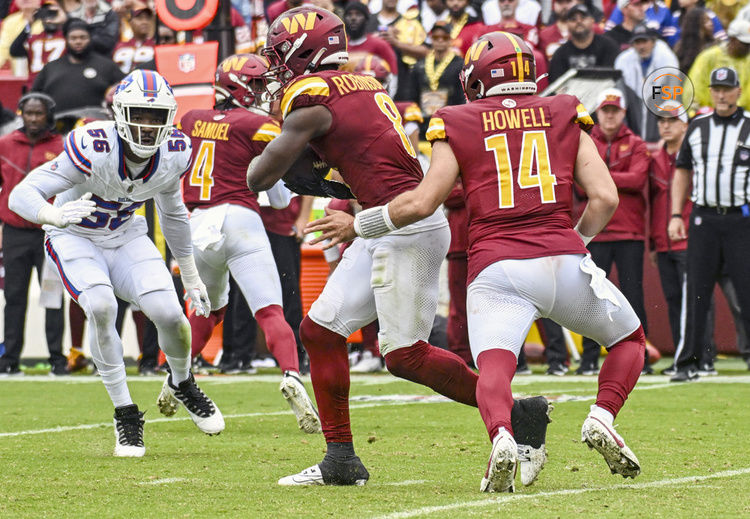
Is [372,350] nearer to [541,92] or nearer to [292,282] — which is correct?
[292,282]

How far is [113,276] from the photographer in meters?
6.67

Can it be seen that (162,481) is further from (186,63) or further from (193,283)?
(186,63)

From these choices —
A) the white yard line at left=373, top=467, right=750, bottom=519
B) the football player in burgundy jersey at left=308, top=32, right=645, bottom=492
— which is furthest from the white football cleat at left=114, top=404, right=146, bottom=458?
the white yard line at left=373, top=467, right=750, bottom=519

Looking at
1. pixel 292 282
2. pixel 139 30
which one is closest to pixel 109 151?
pixel 292 282

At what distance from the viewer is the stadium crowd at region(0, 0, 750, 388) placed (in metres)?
11.0

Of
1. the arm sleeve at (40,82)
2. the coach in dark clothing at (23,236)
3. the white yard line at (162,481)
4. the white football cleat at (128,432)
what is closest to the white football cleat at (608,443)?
the white yard line at (162,481)

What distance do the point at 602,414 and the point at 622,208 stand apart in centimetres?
627

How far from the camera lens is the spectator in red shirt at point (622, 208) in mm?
10922

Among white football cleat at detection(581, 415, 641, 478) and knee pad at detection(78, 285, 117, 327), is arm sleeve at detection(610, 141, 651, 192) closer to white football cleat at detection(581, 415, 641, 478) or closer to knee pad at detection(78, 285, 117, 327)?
knee pad at detection(78, 285, 117, 327)

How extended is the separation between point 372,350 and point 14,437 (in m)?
5.27

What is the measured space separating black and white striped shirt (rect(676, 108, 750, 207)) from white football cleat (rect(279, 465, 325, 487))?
5459 millimetres

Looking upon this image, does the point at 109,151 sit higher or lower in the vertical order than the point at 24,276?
higher

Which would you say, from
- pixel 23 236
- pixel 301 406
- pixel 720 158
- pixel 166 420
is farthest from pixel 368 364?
pixel 301 406

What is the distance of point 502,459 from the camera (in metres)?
4.57
